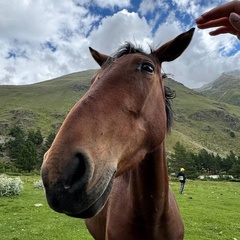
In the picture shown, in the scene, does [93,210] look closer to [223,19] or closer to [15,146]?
[223,19]

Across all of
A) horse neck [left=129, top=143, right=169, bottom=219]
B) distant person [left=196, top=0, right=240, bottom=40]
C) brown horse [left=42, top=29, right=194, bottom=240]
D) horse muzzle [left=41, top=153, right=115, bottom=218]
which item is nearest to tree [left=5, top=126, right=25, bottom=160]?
brown horse [left=42, top=29, right=194, bottom=240]

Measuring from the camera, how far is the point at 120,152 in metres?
2.85

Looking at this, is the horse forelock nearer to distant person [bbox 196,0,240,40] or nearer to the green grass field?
distant person [bbox 196,0,240,40]

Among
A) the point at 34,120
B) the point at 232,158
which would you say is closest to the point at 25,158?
the point at 232,158

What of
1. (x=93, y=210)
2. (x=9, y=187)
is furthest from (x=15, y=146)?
(x=93, y=210)

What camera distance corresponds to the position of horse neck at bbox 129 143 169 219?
3834 millimetres

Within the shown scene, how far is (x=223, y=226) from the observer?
602 inches

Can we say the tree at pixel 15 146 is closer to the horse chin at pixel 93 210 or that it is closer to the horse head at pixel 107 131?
the horse head at pixel 107 131

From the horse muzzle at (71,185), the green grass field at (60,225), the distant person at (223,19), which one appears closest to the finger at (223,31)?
the distant person at (223,19)

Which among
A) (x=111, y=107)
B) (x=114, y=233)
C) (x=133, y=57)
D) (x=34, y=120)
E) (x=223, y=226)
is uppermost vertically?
(x=133, y=57)

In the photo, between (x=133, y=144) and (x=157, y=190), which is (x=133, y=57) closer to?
(x=133, y=144)

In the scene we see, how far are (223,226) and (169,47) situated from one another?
565 inches

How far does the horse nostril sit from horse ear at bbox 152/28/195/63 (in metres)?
2.19

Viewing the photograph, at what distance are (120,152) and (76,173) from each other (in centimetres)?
73
